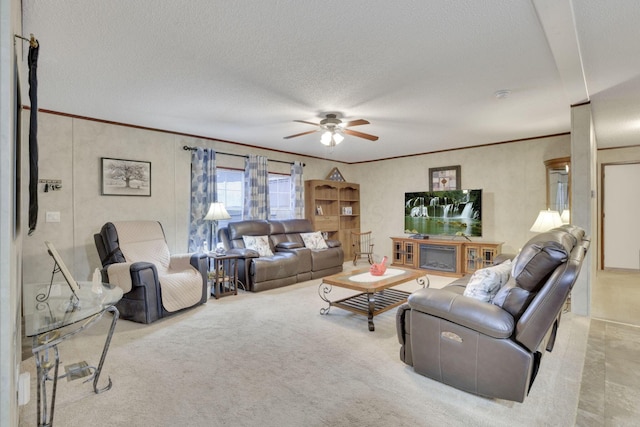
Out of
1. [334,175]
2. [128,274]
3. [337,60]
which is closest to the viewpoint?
[337,60]

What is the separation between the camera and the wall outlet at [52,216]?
391 cm

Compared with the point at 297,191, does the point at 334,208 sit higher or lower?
lower

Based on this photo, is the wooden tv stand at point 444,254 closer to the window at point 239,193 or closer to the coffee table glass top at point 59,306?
the window at point 239,193

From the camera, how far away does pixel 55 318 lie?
1.79 metres

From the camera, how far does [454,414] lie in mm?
1959

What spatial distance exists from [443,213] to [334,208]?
2302 mm

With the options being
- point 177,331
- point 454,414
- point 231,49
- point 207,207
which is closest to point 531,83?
point 231,49

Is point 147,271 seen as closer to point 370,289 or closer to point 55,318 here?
point 55,318

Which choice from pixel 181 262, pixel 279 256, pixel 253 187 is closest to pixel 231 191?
pixel 253 187

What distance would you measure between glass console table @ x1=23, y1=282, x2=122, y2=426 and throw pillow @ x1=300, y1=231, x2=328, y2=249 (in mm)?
3758

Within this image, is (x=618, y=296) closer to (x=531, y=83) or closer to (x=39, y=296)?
(x=531, y=83)

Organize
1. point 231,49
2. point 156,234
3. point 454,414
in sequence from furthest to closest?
point 156,234
point 231,49
point 454,414

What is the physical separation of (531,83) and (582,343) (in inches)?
94.7

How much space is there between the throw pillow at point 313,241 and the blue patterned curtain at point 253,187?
877mm
